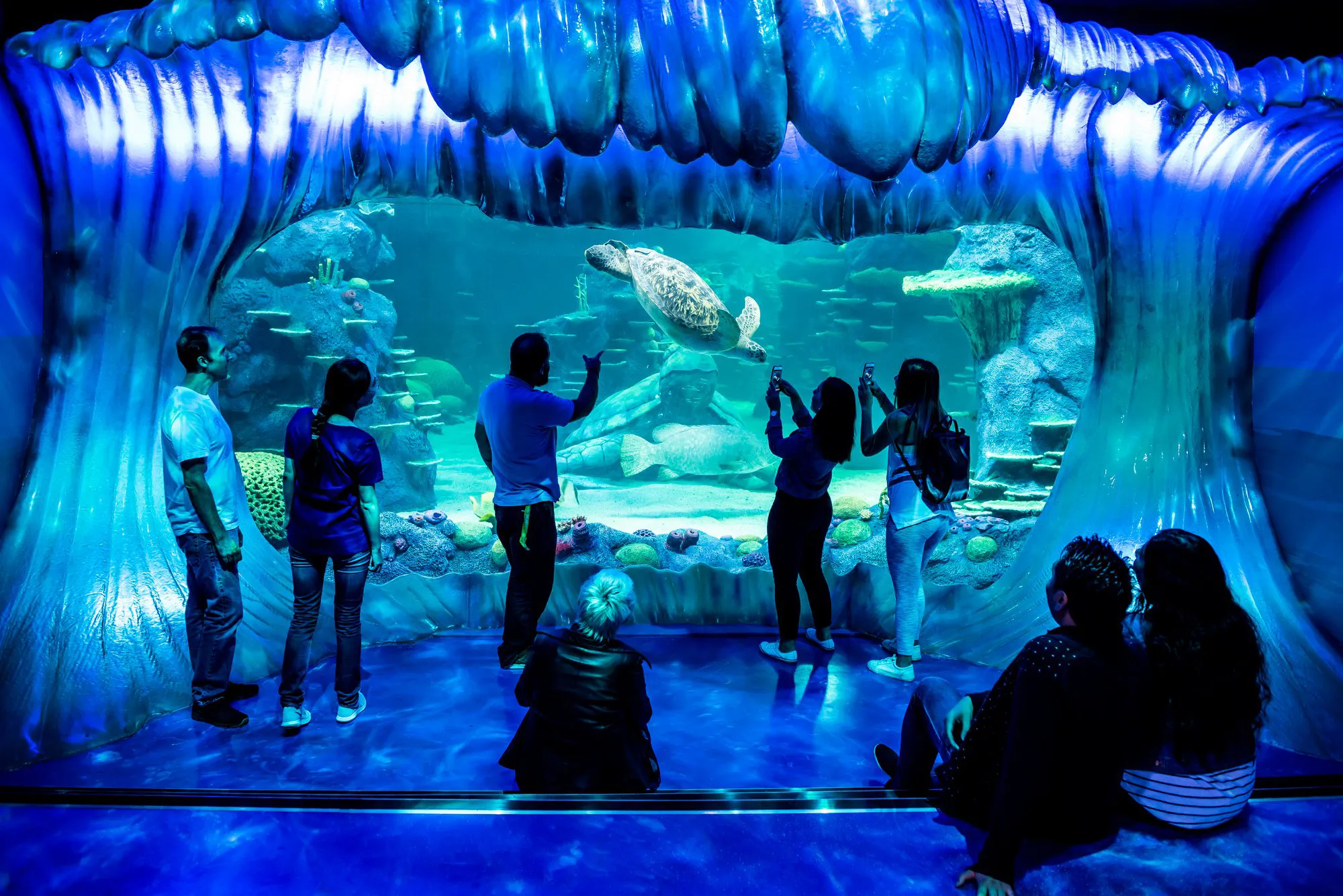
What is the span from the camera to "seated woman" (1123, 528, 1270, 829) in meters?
1.99

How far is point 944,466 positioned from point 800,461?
0.69m

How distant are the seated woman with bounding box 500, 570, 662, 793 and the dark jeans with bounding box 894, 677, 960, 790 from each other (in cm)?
85

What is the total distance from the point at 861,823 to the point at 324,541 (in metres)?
2.27

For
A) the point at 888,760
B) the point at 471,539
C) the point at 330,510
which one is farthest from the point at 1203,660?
the point at 471,539

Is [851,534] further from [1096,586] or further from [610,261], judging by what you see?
[1096,586]

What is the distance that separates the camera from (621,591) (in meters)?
2.56

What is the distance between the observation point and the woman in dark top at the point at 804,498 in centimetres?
384

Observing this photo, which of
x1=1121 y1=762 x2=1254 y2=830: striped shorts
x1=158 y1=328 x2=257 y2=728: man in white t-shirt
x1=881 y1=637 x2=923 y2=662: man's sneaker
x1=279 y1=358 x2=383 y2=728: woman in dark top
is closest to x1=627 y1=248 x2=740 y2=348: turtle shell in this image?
x1=881 y1=637 x2=923 y2=662: man's sneaker

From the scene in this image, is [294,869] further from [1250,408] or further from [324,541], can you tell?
[1250,408]

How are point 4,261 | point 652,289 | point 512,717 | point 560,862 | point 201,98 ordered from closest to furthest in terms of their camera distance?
point 560,862
point 4,261
point 201,98
point 512,717
point 652,289

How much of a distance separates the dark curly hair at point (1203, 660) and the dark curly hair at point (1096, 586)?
196mm

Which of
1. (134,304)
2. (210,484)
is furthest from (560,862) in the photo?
(134,304)

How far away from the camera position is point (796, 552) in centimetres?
414

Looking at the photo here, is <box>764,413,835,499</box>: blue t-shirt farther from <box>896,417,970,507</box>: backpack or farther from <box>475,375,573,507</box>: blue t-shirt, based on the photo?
<box>475,375,573,507</box>: blue t-shirt
